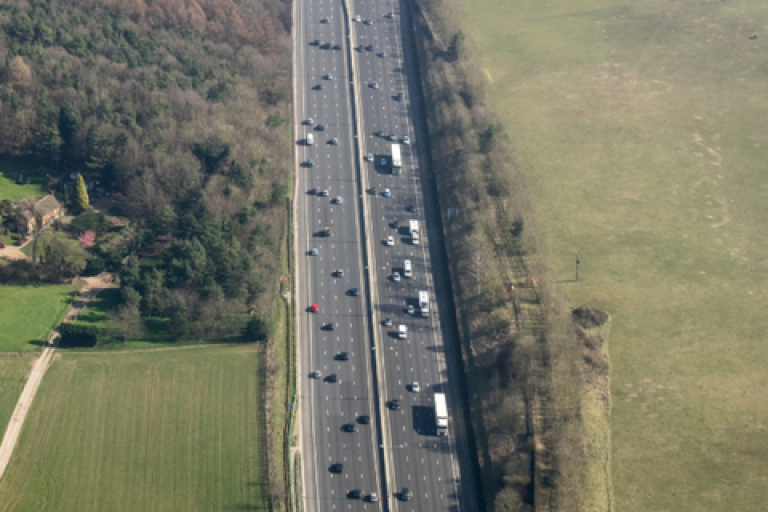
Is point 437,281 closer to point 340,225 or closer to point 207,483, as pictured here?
point 340,225

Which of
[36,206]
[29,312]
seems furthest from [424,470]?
[36,206]

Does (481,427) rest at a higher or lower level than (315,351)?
lower

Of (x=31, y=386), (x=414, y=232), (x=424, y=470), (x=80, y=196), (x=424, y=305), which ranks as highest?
(x=80, y=196)

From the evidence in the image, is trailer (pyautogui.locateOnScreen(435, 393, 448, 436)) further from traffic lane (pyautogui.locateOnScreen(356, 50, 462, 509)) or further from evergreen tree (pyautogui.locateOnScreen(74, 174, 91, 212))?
evergreen tree (pyautogui.locateOnScreen(74, 174, 91, 212))

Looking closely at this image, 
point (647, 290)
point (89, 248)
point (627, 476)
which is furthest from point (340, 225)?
point (627, 476)

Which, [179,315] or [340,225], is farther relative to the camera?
[340,225]

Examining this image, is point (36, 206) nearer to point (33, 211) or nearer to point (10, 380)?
point (33, 211)
